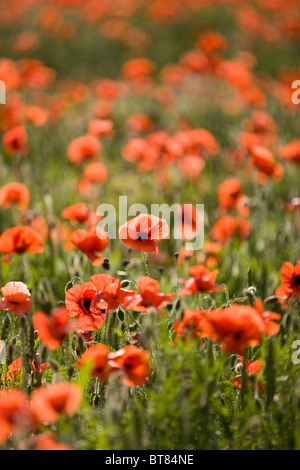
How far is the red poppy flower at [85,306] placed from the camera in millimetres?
1756

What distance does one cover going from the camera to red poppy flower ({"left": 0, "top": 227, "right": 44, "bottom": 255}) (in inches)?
80.4

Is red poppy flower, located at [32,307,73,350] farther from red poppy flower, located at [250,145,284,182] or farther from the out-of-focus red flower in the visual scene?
red poppy flower, located at [250,145,284,182]

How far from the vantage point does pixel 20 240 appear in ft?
6.75

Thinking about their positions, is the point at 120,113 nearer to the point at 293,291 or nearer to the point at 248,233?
the point at 248,233

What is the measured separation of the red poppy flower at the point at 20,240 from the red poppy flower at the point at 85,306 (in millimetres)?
386

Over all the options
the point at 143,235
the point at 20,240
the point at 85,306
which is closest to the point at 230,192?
the point at 143,235

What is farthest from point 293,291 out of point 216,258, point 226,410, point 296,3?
point 296,3

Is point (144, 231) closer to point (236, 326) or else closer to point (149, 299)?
point (149, 299)

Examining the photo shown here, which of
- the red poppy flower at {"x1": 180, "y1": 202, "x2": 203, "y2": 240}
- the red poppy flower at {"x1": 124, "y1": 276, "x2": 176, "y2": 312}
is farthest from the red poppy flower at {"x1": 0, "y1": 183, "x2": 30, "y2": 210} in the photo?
the red poppy flower at {"x1": 124, "y1": 276, "x2": 176, "y2": 312}

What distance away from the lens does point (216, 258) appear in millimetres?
2725

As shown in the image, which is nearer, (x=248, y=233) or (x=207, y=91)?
(x=248, y=233)
